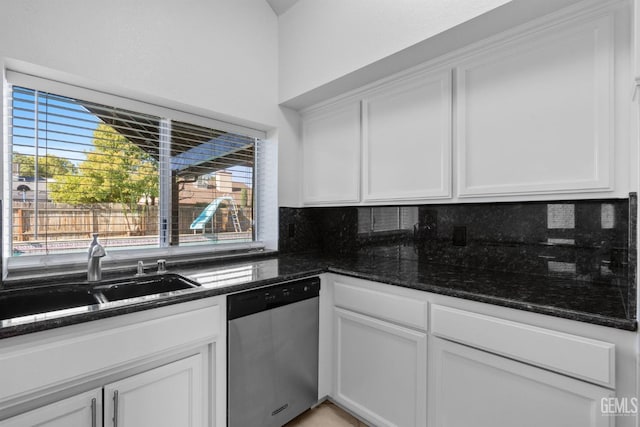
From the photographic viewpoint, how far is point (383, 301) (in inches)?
63.2

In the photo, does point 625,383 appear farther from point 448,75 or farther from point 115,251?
point 115,251

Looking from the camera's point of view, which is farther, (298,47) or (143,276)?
(298,47)

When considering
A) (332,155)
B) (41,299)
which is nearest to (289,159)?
(332,155)

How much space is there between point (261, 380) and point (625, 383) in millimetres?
1445

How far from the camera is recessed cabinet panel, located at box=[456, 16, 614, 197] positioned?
1217 mm

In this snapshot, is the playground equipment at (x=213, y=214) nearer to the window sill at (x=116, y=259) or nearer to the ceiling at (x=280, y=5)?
the window sill at (x=116, y=259)

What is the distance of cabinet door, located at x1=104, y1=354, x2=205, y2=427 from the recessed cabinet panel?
1591 millimetres

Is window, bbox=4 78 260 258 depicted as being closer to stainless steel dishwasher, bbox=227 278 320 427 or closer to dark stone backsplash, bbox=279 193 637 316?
dark stone backsplash, bbox=279 193 637 316

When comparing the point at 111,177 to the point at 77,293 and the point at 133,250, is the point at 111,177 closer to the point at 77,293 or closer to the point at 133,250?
the point at 133,250

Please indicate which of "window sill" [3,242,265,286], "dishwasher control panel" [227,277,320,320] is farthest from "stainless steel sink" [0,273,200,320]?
"dishwasher control panel" [227,277,320,320]

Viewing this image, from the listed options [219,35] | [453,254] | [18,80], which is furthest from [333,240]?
[18,80]

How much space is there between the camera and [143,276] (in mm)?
1602

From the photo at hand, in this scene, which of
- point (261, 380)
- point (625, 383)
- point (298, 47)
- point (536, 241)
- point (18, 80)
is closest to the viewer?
point (625, 383)

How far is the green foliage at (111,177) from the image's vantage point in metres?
1.63
